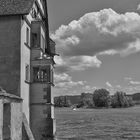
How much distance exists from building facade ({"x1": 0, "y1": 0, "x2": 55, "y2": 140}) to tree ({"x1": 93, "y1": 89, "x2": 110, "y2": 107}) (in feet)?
390

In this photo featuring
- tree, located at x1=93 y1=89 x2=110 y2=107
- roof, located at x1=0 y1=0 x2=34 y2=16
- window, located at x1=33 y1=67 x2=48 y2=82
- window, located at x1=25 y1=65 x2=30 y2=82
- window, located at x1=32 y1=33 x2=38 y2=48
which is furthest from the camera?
tree, located at x1=93 y1=89 x2=110 y2=107

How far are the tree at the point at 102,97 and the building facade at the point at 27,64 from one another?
390 feet

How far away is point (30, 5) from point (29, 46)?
2984mm

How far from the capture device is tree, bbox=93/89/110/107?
14075 centimetres

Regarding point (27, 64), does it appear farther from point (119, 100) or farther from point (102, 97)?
point (119, 100)

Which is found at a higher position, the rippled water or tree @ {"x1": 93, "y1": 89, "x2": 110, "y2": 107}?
tree @ {"x1": 93, "y1": 89, "x2": 110, "y2": 107}

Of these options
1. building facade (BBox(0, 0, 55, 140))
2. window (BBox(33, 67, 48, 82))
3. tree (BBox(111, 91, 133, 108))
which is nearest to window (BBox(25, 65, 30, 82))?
building facade (BBox(0, 0, 55, 140))

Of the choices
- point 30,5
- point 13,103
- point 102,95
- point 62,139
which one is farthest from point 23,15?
point 102,95

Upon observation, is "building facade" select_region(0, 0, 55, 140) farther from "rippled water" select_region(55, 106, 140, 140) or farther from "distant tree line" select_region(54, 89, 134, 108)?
"distant tree line" select_region(54, 89, 134, 108)

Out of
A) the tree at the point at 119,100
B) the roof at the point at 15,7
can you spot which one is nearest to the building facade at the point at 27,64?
the roof at the point at 15,7

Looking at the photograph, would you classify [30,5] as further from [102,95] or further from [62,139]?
[102,95]

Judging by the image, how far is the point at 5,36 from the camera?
63.8 ft

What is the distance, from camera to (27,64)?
68.2 feet

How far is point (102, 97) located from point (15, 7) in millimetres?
124337
